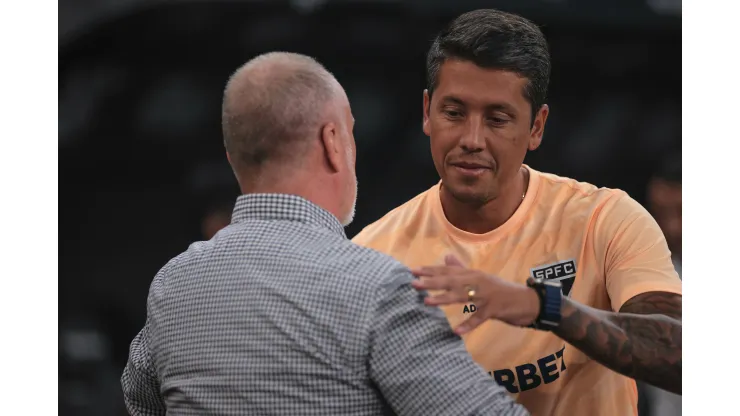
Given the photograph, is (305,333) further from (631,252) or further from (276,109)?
(631,252)

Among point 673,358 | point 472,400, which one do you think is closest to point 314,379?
point 472,400

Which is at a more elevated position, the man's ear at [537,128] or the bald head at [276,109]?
the bald head at [276,109]

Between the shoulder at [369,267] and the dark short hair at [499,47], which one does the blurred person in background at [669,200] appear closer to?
the dark short hair at [499,47]

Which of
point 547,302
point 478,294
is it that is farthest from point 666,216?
point 478,294

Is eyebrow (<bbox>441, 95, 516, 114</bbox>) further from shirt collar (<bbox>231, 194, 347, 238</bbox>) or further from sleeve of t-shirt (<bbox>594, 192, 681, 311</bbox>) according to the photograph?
shirt collar (<bbox>231, 194, 347, 238</bbox>)

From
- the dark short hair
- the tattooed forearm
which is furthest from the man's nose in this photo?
the tattooed forearm

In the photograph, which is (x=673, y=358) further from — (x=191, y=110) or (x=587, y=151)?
(x=191, y=110)

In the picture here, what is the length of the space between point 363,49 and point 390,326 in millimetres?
1317

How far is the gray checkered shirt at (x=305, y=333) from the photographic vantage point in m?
1.18

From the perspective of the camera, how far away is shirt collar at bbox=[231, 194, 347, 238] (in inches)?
51.1

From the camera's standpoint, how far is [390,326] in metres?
1.18

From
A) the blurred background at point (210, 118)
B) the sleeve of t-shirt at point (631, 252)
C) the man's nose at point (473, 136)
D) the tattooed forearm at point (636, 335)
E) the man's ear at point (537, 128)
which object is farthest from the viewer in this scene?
the blurred background at point (210, 118)

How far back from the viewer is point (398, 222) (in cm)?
201

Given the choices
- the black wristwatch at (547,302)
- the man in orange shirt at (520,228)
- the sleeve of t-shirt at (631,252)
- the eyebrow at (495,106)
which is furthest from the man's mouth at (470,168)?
the black wristwatch at (547,302)
